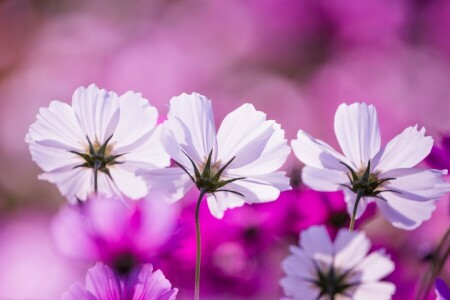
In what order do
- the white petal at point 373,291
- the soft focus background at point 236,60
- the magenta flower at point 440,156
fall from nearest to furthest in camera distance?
the white petal at point 373,291 < the magenta flower at point 440,156 < the soft focus background at point 236,60

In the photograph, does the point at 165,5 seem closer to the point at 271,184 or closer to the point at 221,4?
the point at 221,4

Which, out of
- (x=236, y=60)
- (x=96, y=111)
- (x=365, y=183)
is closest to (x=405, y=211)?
(x=365, y=183)

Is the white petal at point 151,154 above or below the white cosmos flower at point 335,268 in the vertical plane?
above

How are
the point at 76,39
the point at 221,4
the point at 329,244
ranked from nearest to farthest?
the point at 329,244 → the point at 76,39 → the point at 221,4

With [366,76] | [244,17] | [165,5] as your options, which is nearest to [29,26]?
[165,5]

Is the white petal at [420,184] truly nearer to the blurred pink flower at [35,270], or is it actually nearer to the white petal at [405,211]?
the white petal at [405,211]

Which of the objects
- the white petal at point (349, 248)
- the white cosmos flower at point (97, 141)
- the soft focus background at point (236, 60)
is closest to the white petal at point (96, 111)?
the white cosmos flower at point (97, 141)

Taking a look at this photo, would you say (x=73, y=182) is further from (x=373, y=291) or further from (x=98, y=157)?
(x=373, y=291)
